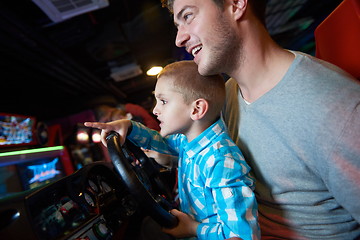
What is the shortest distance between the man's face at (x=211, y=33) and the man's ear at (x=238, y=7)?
3 cm

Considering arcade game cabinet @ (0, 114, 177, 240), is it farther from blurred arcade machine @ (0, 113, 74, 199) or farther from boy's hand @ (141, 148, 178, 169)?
blurred arcade machine @ (0, 113, 74, 199)

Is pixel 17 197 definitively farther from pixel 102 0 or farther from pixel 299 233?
pixel 102 0

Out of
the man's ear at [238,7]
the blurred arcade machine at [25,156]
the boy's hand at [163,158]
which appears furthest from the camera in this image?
the blurred arcade machine at [25,156]

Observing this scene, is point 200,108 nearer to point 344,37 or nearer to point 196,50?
point 196,50

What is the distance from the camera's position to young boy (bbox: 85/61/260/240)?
30.1 inches

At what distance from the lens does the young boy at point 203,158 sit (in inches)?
30.1

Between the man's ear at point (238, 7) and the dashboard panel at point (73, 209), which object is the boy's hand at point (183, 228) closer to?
the dashboard panel at point (73, 209)

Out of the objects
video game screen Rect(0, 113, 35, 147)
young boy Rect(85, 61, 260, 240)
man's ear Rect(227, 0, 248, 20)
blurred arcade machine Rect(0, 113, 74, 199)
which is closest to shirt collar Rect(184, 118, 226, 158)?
young boy Rect(85, 61, 260, 240)

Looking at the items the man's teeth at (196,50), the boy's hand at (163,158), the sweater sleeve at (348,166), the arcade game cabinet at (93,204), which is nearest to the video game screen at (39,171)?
the boy's hand at (163,158)

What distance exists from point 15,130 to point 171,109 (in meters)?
3.15

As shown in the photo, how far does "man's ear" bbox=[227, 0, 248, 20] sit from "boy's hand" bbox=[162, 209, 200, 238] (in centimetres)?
96

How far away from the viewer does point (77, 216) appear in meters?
0.82

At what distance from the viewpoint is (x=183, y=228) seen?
34.9 inches

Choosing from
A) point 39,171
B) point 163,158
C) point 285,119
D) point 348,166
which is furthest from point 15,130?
point 348,166
